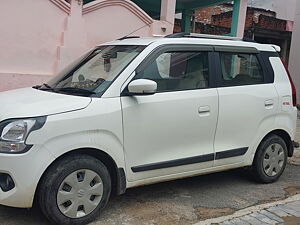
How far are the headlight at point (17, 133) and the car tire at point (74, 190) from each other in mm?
341

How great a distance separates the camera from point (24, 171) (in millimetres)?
3264

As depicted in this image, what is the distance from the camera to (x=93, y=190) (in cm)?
362

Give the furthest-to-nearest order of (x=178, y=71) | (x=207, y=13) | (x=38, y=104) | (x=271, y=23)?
(x=207, y=13)
(x=271, y=23)
(x=178, y=71)
(x=38, y=104)

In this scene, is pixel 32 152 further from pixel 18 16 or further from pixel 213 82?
pixel 18 16

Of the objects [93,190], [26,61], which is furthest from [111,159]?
[26,61]

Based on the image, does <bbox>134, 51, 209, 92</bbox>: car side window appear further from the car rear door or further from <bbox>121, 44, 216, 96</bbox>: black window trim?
the car rear door

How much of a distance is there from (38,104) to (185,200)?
1.97 m

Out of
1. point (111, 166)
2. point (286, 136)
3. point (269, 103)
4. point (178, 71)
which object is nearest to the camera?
point (111, 166)

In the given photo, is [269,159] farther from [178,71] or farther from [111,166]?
[111,166]

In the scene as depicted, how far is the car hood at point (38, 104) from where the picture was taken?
3.37 metres

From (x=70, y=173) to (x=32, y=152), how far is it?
397 mm

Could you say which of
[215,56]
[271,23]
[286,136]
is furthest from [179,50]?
Answer: [271,23]

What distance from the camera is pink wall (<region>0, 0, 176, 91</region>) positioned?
7.32m

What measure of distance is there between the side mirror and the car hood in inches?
16.6
